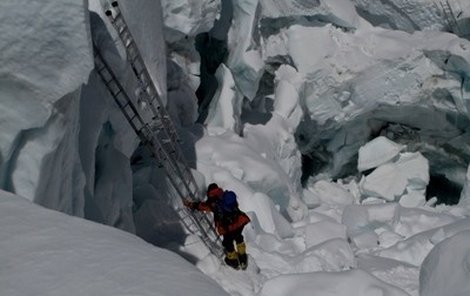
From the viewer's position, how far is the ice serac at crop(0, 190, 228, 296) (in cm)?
224

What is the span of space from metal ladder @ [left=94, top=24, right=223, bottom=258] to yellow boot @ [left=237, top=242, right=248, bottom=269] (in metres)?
0.22

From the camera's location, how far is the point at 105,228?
2.70 metres

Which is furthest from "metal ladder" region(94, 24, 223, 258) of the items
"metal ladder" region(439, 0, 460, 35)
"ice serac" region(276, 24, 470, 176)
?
"metal ladder" region(439, 0, 460, 35)

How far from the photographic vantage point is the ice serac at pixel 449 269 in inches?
147

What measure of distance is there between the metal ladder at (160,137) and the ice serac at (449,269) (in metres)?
2.26

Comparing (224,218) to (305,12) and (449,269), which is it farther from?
(305,12)

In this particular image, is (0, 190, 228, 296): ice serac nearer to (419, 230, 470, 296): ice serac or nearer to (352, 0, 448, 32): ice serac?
(419, 230, 470, 296): ice serac

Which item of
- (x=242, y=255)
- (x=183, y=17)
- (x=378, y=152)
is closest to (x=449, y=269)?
(x=242, y=255)

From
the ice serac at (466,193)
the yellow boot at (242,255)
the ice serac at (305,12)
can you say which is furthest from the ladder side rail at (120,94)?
the ice serac at (466,193)

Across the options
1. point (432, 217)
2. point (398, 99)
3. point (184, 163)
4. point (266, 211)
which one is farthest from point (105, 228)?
point (398, 99)

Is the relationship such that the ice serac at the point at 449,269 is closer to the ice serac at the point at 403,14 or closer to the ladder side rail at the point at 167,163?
the ladder side rail at the point at 167,163

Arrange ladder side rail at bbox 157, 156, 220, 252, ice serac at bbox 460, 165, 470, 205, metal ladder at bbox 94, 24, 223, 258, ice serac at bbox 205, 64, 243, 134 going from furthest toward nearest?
ice serac at bbox 460, 165, 470, 205
ice serac at bbox 205, 64, 243, 134
ladder side rail at bbox 157, 156, 220, 252
metal ladder at bbox 94, 24, 223, 258

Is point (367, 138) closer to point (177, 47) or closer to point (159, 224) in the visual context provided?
point (177, 47)

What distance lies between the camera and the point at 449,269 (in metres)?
4.01
